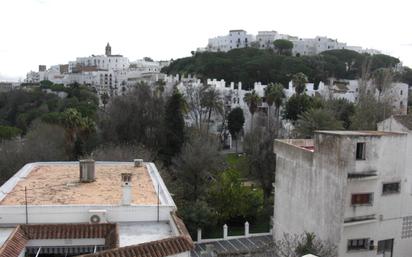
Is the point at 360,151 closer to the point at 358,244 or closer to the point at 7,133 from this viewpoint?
the point at 358,244

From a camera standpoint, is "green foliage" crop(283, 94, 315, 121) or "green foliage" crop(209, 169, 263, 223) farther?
"green foliage" crop(283, 94, 315, 121)

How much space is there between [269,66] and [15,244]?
8508 cm

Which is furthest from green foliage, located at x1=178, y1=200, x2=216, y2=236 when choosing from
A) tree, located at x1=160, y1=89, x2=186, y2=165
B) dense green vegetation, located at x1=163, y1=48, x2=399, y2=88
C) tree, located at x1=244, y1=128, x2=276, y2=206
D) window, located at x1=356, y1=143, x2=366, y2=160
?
dense green vegetation, located at x1=163, y1=48, x2=399, y2=88

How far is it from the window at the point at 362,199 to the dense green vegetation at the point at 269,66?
67802 mm

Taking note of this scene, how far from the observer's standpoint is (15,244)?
11.6m

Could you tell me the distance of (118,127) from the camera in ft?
145

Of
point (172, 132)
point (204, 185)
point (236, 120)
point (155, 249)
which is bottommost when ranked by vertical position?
point (204, 185)

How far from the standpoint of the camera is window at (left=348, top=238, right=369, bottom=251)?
20.8 metres

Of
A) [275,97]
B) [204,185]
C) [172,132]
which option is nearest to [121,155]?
[204,185]

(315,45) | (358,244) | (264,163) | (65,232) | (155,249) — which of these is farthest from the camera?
(315,45)

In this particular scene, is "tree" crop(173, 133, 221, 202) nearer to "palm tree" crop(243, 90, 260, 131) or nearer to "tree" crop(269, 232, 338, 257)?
"tree" crop(269, 232, 338, 257)

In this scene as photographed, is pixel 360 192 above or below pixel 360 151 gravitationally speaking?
below

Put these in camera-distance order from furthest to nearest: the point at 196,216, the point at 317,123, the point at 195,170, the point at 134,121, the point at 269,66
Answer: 1. the point at 269,66
2. the point at 134,121
3. the point at 317,123
4. the point at 195,170
5. the point at 196,216

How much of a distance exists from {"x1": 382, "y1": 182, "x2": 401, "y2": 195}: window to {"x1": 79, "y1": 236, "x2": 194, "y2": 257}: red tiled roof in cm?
1330
